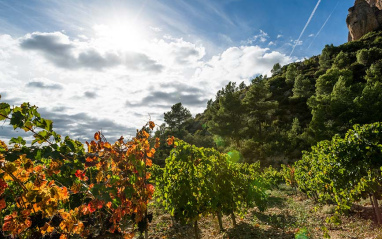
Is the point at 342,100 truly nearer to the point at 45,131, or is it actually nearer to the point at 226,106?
the point at 226,106

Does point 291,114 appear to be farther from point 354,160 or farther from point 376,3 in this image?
point 376,3

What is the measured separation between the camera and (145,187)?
344 cm

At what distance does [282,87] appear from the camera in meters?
54.0

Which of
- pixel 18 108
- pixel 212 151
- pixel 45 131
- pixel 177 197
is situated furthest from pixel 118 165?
pixel 212 151

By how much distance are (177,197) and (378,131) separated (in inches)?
307

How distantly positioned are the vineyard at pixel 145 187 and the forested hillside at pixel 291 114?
1258cm

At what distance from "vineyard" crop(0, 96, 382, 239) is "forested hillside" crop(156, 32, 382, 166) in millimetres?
12581

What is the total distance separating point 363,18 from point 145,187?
3608 inches

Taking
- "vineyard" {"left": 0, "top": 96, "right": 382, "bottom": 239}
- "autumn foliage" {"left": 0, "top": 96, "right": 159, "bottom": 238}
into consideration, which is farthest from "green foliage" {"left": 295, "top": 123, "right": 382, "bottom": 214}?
"autumn foliage" {"left": 0, "top": 96, "right": 159, "bottom": 238}

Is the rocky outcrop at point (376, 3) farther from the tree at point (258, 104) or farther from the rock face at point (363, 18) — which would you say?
the tree at point (258, 104)

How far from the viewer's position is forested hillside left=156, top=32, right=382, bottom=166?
25.6 m

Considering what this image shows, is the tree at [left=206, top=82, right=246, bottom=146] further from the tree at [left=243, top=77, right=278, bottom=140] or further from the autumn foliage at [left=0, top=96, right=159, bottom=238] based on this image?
the autumn foliage at [left=0, top=96, right=159, bottom=238]

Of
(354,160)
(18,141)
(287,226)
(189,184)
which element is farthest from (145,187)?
(354,160)

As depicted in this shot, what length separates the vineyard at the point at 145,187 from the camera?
2141 millimetres
